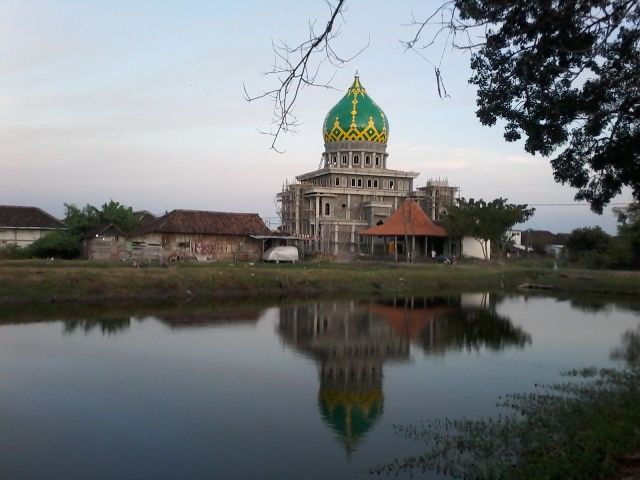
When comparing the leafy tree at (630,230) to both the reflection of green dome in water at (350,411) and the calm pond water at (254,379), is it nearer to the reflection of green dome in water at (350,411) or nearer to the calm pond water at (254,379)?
the calm pond water at (254,379)

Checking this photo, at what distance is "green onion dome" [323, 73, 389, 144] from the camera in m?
49.1

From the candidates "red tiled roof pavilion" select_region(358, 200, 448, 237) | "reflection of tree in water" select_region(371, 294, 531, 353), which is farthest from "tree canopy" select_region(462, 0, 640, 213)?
"red tiled roof pavilion" select_region(358, 200, 448, 237)

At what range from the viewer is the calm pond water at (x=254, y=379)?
9109 millimetres

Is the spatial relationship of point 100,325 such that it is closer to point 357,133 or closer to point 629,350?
point 629,350

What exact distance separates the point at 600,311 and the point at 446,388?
1562cm

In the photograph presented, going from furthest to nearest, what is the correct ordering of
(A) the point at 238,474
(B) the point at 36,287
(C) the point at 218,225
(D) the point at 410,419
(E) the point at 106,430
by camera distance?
(C) the point at 218,225 < (B) the point at 36,287 < (D) the point at 410,419 < (E) the point at 106,430 < (A) the point at 238,474

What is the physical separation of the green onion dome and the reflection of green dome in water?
37933 mm

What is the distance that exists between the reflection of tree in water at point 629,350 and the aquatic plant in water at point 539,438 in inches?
160

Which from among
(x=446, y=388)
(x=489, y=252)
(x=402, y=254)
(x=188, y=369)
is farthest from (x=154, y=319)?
(x=489, y=252)

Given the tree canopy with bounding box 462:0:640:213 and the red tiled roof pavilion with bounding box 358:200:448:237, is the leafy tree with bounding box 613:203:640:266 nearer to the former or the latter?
the red tiled roof pavilion with bounding box 358:200:448:237

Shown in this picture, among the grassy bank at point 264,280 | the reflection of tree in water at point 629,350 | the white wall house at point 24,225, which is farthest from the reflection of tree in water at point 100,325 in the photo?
the white wall house at point 24,225

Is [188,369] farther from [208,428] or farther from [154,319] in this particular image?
[154,319]

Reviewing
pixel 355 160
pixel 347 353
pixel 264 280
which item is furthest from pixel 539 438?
pixel 355 160

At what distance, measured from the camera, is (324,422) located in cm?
1068
